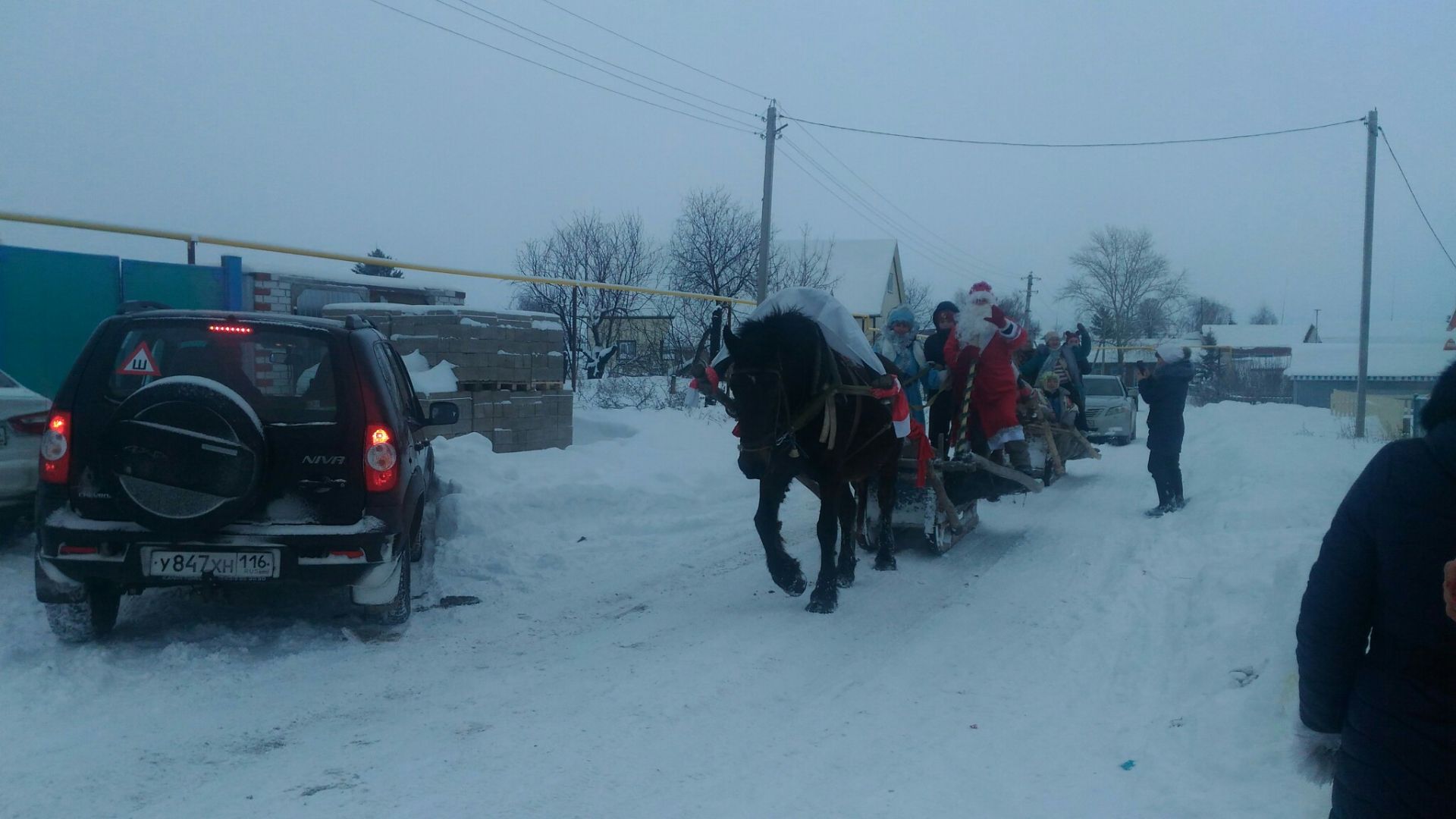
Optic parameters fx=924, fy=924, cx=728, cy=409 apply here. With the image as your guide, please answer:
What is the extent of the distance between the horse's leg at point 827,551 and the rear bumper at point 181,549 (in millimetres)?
2800

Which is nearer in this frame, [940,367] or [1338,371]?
[940,367]

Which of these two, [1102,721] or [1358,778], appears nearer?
[1358,778]

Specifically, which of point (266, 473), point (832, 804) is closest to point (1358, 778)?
point (832, 804)

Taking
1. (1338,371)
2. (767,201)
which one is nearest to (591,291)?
(767,201)

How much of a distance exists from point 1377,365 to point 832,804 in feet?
99.0

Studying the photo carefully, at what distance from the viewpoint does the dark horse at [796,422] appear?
19.4 feet

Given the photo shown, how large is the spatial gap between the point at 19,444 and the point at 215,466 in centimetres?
272

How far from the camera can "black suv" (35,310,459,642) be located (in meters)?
4.70

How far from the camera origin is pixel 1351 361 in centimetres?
4231

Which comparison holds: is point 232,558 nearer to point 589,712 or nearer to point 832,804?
point 589,712

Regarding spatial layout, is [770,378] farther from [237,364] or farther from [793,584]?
[237,364]

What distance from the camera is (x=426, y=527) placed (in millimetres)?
7703

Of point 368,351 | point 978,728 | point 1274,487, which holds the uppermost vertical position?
point 368,351

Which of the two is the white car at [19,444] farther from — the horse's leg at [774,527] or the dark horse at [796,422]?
the horse's leg at [774,527]
